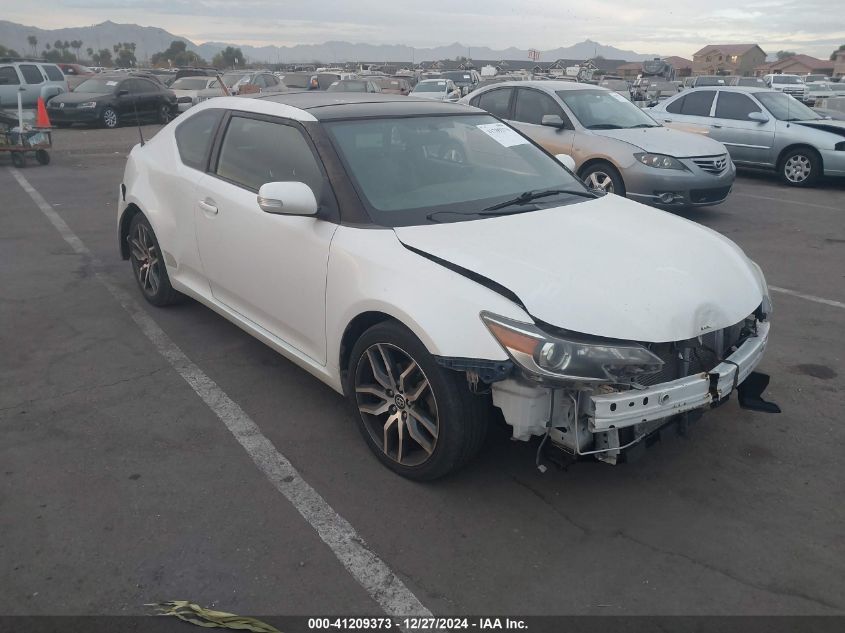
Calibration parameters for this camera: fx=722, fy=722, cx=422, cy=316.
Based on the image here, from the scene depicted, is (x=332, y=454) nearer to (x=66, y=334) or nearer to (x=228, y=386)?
(x=228, y=386)

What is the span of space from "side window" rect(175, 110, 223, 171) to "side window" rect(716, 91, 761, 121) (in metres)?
10.3

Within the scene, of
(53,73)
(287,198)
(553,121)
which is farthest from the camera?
(53,73)

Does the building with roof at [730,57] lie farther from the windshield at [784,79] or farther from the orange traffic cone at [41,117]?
the orange traffic cone at [41,117]

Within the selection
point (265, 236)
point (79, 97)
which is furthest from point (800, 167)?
point (79, 97)

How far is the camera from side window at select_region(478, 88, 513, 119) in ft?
33.2

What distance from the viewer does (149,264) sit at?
5.62 meters

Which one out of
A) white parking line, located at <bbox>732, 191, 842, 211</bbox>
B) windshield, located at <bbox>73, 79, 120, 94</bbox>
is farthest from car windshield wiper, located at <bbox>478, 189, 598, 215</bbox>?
windshield, located at <bbox>73, 79, 120, 94</bbox>

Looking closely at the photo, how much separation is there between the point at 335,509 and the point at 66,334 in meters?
3.09

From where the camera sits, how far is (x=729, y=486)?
3426 mm

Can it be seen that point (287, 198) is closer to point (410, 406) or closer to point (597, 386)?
point (410, 406)

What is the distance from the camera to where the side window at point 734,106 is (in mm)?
12320

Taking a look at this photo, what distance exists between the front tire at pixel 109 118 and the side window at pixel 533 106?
1450 centimetres

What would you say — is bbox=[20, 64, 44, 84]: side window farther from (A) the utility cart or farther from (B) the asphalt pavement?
(B) the asphalt pavement

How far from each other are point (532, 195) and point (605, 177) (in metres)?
5.32
